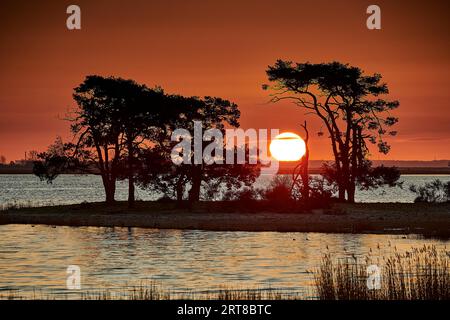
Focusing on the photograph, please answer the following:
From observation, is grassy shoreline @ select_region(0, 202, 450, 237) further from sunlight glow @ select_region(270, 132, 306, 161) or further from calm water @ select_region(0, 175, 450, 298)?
sunlight glow @ select_region(270, 132, 306, 161)

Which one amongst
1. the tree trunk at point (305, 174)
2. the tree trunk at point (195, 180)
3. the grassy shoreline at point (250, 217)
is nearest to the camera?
the grassy shoreline at point (250, 217)

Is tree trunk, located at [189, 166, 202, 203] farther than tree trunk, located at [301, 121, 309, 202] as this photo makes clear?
Yes

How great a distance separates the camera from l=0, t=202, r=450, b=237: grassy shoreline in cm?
5809

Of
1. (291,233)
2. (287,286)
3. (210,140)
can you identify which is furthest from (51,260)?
(210,140)

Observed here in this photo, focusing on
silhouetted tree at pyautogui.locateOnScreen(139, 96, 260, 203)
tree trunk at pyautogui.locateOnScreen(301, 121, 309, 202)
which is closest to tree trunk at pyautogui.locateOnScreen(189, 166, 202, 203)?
silhouetted tree at pyautogui.locateOnScreen(139, 96, 260, 203)

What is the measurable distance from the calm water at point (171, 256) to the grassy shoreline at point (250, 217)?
2.38 metres

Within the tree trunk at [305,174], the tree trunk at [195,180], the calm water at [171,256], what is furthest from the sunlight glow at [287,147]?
the calm water at [171,256]

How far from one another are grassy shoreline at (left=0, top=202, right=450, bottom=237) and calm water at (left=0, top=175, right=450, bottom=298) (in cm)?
238

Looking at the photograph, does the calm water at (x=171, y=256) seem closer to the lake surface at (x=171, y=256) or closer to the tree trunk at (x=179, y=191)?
the lake surface at (x=171, y=256)

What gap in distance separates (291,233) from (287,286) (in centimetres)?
2487

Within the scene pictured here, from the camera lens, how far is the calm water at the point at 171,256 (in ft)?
113

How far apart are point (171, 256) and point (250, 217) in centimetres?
2042

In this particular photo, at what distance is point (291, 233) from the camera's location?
57594 mm

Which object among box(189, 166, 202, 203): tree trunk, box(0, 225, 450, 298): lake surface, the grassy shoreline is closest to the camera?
box(0, 225, 450, 298): lake surface
